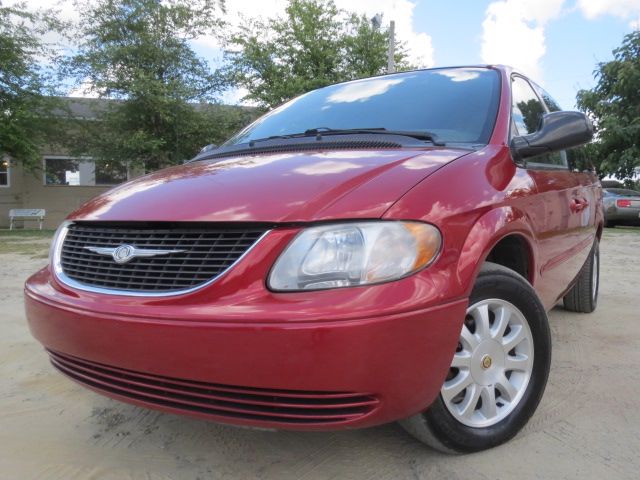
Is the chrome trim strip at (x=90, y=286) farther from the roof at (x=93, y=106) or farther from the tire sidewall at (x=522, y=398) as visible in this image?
the roof at (x=93, y=106)

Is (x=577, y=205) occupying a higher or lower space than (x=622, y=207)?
higher

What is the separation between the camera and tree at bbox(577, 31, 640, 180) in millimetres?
18453

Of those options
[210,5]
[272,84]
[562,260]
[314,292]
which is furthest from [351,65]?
[314,292]

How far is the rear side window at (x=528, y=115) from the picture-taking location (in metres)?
2.56

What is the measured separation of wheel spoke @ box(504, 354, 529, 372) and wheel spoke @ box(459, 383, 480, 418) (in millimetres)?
191

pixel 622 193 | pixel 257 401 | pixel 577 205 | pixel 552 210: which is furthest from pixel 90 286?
pixel 622 193

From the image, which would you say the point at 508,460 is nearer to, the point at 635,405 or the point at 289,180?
the point at 635,405

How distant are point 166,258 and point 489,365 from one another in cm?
122

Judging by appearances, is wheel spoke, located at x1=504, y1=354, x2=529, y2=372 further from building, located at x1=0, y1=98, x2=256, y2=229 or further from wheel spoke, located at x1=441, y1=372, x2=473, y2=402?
building, located at x1=0, y1=98, x2=256, y2=229

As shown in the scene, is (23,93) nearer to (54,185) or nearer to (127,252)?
(54,185)

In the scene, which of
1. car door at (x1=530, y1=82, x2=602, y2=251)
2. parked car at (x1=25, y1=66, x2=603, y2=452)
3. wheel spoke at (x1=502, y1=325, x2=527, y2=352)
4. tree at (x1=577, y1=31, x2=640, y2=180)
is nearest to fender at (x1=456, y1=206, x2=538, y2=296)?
parked car at (x1=25, y1=66, x2=603, y2=452)

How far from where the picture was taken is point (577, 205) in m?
3.07

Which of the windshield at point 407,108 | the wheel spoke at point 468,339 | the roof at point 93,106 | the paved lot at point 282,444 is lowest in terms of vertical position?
the paved lot at point 282,444

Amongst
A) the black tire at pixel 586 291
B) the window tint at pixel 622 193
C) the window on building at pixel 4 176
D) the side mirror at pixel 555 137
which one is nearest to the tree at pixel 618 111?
the window tint at pixel 622 193
